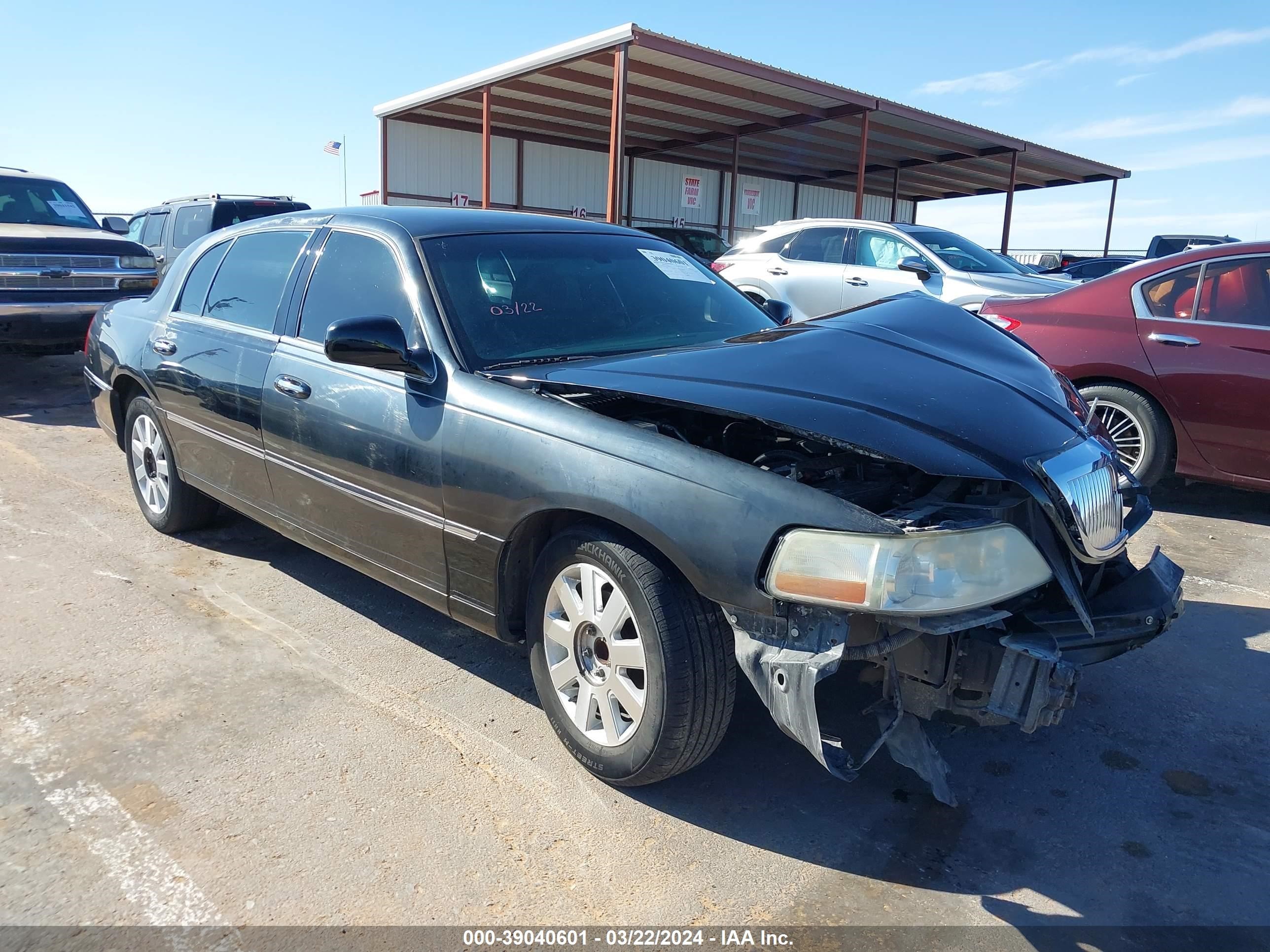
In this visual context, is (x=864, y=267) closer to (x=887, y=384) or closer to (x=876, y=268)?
(x=876, y=268)

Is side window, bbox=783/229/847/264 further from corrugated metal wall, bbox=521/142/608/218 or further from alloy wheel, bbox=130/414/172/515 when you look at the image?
corrugated metal wall, bbox=521/142/608/218

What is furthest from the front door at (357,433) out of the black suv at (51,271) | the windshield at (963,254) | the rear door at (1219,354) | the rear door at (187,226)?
the rear door at (187,226)

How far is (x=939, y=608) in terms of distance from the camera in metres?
2.17

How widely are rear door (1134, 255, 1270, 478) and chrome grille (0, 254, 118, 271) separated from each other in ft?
28.8

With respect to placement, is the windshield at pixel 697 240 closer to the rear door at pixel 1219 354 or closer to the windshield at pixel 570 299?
the rear door at pixel 1219 354

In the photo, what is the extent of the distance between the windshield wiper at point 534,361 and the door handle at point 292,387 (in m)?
0.88

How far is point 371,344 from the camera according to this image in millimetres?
2977

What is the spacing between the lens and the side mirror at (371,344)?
2951 millimetres

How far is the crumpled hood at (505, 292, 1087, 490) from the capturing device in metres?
2.36

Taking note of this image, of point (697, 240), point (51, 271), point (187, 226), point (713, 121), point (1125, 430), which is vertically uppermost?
point (713, 121)

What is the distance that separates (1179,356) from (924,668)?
159 inches

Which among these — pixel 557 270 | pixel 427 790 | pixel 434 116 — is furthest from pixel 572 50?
pixel 427 790

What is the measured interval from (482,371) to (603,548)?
81 cm

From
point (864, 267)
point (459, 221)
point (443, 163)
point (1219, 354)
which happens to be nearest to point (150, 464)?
point (459, 221)
